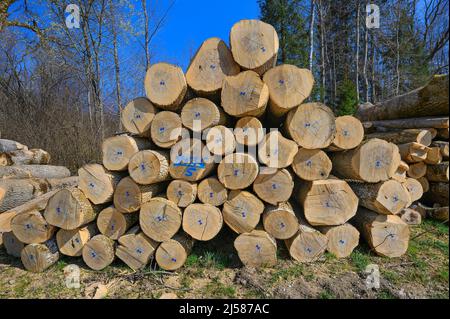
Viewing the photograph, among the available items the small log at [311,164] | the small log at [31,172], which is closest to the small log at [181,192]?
the small log at [311,164]

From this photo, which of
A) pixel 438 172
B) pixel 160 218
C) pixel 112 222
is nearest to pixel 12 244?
pixel 112 222

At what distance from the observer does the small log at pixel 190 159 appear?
2357mm

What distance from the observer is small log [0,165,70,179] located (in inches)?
171

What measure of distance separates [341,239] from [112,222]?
2353mm

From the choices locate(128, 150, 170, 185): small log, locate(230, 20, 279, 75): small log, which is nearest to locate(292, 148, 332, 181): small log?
locate(230, 20, 279, 75): small log

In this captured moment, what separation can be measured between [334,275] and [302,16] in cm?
1453

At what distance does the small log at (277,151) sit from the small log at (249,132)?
0.09m

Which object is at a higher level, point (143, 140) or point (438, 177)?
point (143, 140)

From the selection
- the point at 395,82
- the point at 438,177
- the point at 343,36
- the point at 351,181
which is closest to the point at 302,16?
the point at 343,36

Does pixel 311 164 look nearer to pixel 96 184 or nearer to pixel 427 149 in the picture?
pixel 96 184

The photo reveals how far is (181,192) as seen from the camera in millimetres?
2391

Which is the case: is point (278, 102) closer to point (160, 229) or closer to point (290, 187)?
point (290, 187)

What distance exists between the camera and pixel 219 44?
8.04ft

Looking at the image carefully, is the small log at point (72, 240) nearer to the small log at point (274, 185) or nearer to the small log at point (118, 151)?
the small log at point (118, 151)
